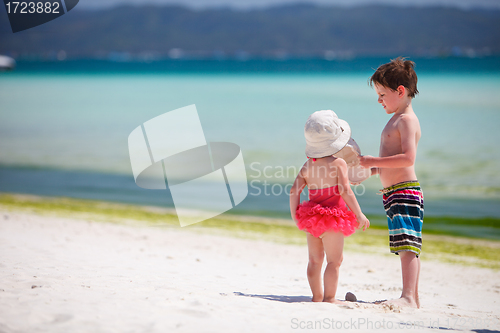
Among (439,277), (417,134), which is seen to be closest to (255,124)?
(439,277)

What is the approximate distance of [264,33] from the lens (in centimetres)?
16175

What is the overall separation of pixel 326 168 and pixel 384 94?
721 millimetres

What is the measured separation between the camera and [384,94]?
10.8 feet

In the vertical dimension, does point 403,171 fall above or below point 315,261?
above

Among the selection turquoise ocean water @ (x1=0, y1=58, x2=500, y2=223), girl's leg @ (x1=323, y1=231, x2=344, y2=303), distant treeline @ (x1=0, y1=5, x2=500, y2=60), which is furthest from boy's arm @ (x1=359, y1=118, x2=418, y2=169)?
distant treeline @ (x1=0, y1=5, x2=500, y2=60)

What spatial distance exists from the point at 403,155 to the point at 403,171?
0.51 feet

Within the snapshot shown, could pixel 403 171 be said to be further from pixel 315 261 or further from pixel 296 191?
pixel 315 261

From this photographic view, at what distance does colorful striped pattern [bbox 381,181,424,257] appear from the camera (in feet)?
10.4

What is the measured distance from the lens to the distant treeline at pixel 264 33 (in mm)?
130250

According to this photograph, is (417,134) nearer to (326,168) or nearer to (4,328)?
(326,168)

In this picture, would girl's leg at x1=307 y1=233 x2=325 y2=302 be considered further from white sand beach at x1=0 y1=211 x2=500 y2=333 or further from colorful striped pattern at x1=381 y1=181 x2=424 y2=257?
colorful striped pattern at x1=381 y1=181 x2=424 y2=257

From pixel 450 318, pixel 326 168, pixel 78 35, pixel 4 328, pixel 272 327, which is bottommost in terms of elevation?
pixel 450 318

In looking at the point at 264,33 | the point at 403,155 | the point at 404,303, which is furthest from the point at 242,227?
the point at 264,33

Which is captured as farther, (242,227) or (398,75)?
(242,227)
